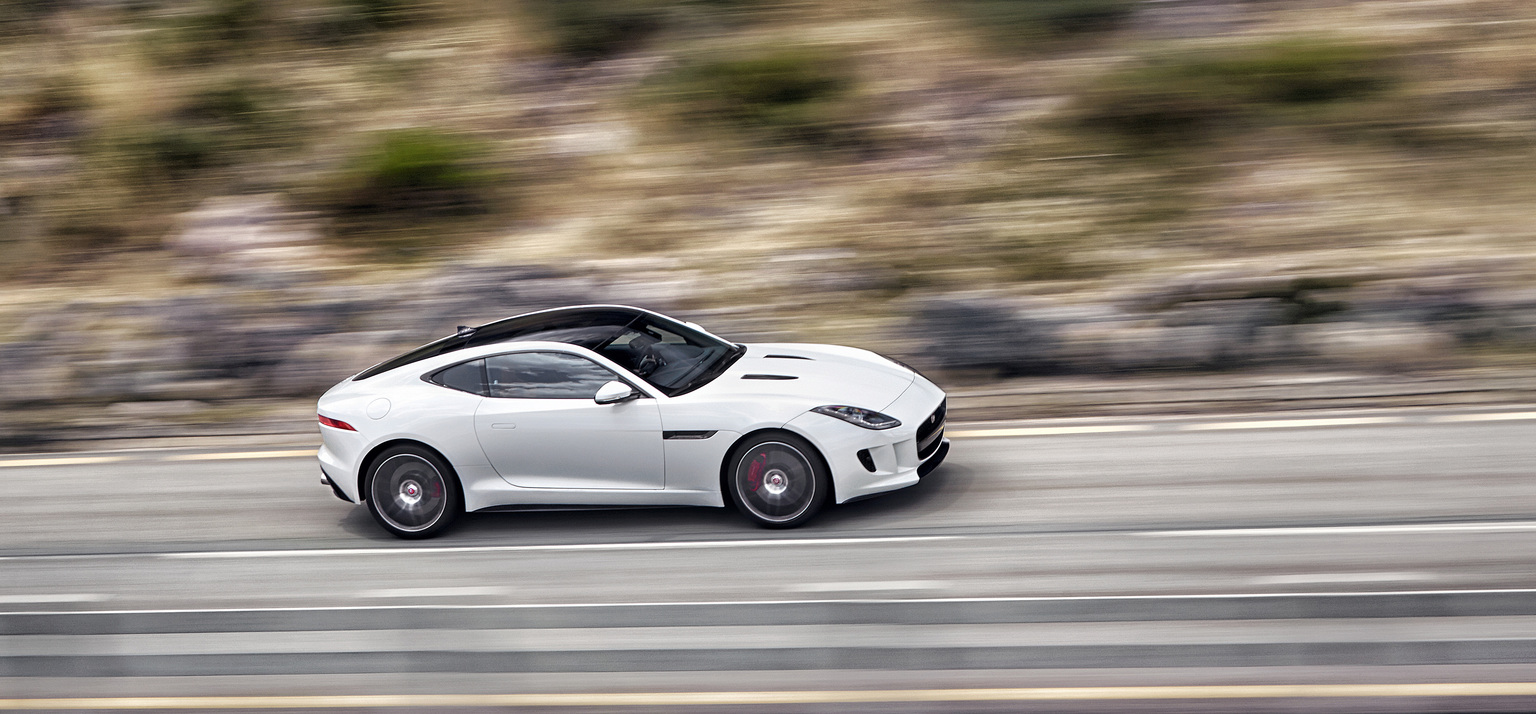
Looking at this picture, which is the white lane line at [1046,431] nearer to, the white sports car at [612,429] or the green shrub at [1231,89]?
the white sports car at [612,429]

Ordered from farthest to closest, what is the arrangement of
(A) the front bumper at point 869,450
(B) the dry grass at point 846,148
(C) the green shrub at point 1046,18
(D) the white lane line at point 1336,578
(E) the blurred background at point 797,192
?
(C) the green shrub at point 1046,18 → (B) the dry grass at point 846,148 → (E) the blurred background at point 797,192 → (A) the front bumper at point 869,450 → (D) the white lane line at point 1336,578

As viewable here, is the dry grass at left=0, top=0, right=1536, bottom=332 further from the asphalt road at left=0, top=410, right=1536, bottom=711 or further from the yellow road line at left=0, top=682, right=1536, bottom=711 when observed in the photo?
the yellow road line at left=0, top=682, right=1536, bottom=711

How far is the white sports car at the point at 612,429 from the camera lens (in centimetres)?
679

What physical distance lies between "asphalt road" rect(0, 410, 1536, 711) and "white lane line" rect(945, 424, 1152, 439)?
0.17 feet

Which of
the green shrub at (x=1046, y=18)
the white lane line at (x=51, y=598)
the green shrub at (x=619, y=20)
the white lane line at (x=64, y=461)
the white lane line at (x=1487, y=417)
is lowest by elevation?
the white lane line at (x=1487, y=417)

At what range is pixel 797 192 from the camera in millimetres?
12156

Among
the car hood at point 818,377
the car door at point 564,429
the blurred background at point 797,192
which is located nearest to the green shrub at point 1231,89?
the blurred background at point 797,192

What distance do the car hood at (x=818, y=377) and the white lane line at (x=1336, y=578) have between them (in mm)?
2088

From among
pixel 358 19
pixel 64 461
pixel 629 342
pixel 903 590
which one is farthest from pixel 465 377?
pixel 358 19

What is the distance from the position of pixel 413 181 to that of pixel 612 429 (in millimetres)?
6709

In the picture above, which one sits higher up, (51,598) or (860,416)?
(860,416)

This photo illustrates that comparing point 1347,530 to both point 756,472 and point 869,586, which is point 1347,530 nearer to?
point 869,586

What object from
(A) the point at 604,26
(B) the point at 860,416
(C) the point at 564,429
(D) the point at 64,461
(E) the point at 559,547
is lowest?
(E) the point at 559,547

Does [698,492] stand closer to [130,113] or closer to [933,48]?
[933,48]
